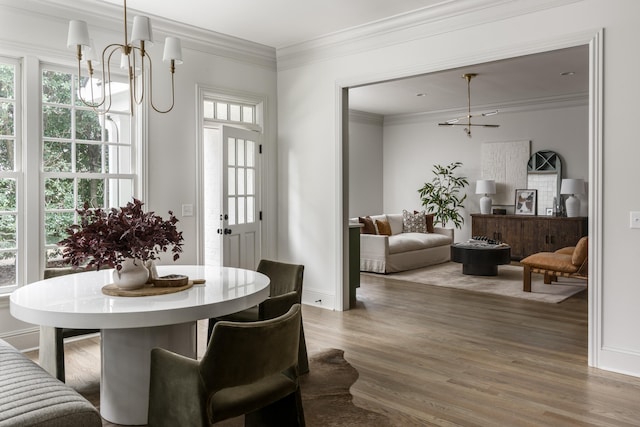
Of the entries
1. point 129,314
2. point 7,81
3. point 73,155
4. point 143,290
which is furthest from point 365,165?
point 129,314

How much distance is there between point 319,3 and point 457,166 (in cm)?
601

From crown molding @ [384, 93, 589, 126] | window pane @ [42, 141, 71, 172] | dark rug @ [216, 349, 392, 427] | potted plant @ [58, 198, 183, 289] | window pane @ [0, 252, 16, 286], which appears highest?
crown molding @ [384, 93, 589, 126]

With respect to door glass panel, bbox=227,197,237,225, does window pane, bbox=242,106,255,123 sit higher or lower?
higher

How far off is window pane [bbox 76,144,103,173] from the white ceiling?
3.84ft

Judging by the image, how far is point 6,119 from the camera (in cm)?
387

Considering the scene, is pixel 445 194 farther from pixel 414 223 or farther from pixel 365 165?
pixel 365 165

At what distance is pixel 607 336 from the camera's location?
3525 mm

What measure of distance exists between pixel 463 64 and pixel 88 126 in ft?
10.4

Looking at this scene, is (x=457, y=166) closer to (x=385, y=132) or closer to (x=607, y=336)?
(x=385, y=132)

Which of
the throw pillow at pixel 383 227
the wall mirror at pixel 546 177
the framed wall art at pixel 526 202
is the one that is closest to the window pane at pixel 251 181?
the throw pillow at pixel 383 227

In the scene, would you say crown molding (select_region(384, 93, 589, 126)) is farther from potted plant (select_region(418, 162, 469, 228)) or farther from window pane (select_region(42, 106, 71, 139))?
window pane (select_region(42, 106, 71, 139))

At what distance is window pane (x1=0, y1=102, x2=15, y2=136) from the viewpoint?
385 centimetres

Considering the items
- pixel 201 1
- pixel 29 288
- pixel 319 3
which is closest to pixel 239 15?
pixel 201 1

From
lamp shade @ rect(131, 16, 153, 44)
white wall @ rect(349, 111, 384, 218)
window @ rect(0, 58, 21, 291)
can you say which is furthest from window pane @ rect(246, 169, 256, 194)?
white wall @ rect(349, 111, 384, 218)
